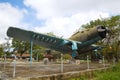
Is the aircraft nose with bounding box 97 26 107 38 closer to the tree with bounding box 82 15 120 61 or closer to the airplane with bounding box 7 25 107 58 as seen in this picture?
the airplane with bounding box 7 25 107 58

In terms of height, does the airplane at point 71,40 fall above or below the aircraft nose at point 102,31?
below

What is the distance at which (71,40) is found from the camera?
19.2m

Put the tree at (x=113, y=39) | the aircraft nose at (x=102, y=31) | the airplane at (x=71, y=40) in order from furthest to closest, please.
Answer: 1. the tree at (x=113, y=39)
2. the aircraft nose at (x=102, y=31)
3. the airplane at (x=71, y=40)

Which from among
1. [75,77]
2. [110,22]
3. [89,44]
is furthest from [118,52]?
[75,77]

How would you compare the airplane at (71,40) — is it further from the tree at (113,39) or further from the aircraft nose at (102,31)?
the tree at (113,39)

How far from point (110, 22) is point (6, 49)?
40.0 metres

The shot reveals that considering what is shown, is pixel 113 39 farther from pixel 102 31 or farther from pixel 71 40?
pixel 71 40

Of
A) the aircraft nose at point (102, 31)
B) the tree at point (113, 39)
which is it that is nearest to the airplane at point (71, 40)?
the aircraft nose at point (102, 31)

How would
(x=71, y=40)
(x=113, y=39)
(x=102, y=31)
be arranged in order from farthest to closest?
(x=113, y=39) → (x=71, y=40) → (x=102, y=31)

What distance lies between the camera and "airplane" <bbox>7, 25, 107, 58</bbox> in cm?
1782

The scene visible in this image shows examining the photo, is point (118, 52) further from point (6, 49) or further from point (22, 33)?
point (6, 49)

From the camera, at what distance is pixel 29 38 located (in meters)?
18.9

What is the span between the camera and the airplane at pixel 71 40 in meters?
17.8

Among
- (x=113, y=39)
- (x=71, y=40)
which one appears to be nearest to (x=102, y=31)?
(x=71, y=40)
